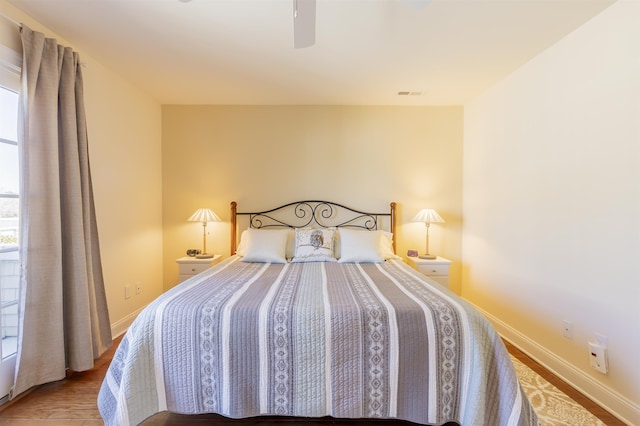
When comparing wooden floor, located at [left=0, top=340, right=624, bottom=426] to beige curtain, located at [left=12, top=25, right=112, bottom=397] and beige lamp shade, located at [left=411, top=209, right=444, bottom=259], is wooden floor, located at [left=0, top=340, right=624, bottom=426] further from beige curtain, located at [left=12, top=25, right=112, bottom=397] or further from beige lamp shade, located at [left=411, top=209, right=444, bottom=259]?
beige lamp shade, located at [left=411, top=209, right=444, bottom=259]

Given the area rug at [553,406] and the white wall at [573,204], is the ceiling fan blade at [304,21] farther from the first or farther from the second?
the area rug at [553,406]

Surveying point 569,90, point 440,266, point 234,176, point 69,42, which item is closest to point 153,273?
point 234,176

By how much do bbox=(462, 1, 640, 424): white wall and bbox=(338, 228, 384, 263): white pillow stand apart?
1.21 m

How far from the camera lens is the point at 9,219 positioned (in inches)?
68.2

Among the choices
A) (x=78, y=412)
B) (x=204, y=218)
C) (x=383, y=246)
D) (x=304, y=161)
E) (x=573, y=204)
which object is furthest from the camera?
(x=304, y=161)

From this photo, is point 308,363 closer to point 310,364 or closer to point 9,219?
point 310,364

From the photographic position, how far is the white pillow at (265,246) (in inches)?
103

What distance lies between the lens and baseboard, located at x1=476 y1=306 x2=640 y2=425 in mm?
1566

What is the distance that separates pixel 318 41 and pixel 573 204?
2.18m

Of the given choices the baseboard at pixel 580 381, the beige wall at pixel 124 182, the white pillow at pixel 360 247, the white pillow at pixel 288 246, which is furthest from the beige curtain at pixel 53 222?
the baseboard at pixel 580 381

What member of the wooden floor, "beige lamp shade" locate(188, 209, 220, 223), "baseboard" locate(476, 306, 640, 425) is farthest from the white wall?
"beige lamp shade" locate(188, 209, 220, 223)

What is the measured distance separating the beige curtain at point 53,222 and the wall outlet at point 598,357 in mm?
3419

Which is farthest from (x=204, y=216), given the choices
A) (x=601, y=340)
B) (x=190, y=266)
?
(x=601, y=340)

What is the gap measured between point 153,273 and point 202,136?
1714mm
